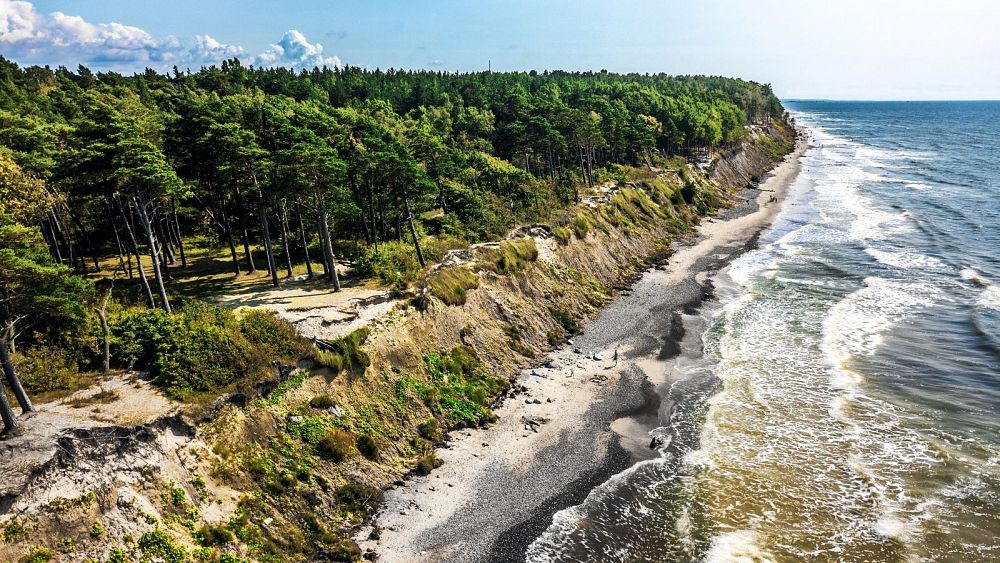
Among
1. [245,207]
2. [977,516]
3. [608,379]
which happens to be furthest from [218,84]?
[977,516]

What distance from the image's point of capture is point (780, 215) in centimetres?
9462

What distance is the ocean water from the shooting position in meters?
26.3

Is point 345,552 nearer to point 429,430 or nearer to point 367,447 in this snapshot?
point 367,447

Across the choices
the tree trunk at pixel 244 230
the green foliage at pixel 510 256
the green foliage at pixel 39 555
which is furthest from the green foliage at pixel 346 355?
the tree trunk at pixel 244 230

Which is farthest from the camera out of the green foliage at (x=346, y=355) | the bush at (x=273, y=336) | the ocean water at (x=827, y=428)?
the green foliage at (x=346, y=355)

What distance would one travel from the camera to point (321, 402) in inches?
1225

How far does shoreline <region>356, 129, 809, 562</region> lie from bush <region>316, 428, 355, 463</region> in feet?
11.0

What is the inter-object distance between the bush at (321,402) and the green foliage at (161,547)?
9.97 metres

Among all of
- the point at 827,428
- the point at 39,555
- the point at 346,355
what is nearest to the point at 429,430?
the point at 346,355

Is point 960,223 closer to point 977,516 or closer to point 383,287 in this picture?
point 977,516

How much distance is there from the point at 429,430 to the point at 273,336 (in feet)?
38.1

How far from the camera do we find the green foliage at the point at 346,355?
107ft

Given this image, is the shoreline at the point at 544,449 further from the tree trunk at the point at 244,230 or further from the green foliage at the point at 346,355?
the tree trunk at the point at 244,230

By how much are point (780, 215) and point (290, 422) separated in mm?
93607
